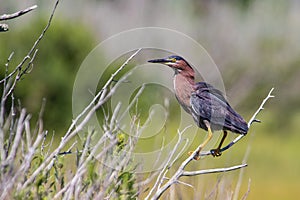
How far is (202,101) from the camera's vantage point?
3186 mm

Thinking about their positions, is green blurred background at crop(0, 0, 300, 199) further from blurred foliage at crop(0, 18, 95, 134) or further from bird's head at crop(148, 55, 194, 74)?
bird's head at crop(148, 55, 194, 74)

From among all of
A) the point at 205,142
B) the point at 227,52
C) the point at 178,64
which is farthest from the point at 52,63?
the point at 205,142

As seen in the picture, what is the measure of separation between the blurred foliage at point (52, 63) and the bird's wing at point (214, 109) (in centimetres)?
820

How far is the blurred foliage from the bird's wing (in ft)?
26.9

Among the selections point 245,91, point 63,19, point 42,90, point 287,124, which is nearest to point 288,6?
point 287,124

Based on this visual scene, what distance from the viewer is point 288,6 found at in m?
19.0

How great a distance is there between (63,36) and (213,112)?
9.18m

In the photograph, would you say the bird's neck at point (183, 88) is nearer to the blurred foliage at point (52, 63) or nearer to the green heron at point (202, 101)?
the green heron at point (202, 101)

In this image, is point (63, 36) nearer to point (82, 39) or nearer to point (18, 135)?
point (82, 39)

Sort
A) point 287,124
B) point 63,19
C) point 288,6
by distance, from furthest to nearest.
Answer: point 288,6, point 287,124, point 63,19

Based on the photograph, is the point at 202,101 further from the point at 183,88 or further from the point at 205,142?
the point at 205,142

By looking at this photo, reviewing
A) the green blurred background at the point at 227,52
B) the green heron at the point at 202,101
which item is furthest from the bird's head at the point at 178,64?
the green blurred background at the point at 227,52

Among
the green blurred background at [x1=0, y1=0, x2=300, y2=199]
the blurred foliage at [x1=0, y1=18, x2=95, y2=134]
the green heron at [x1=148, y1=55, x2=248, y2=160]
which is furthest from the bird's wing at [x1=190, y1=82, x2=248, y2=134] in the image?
the blurred foliage at [x1=0, y1=18, x2=95, y2=134]

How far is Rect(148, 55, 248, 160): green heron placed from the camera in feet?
10.4
